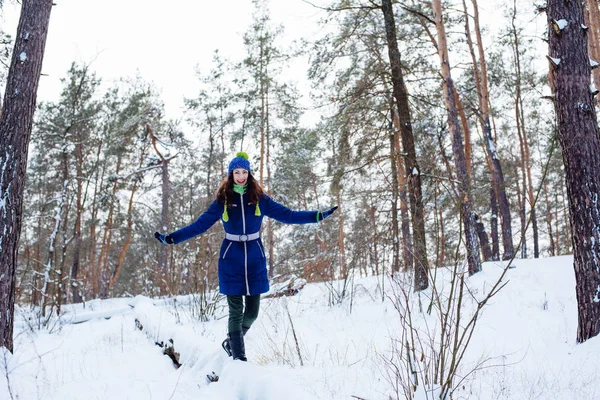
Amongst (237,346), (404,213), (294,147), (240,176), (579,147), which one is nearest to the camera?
(237,346)

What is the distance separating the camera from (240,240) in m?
3.30

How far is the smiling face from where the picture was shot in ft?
11.0

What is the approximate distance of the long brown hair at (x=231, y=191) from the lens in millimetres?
3371

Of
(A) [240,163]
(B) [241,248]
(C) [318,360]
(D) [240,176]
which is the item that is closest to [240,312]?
(B) [241,248]

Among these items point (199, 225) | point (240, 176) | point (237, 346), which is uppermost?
point (240, 176)

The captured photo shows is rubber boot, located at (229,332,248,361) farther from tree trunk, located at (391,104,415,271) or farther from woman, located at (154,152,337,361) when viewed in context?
tree trunk, located at (391,104,415,271)

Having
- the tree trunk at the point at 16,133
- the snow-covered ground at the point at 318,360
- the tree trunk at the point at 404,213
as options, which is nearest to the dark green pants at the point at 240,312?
the snow-covered ground at the point at 318,360

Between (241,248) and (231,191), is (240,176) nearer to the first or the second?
(231,191)

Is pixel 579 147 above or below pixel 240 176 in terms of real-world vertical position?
above

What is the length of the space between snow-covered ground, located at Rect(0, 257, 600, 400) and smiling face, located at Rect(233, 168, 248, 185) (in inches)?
51.0

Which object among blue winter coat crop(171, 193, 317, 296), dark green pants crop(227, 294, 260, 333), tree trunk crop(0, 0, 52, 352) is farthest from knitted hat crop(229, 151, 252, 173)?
tree trunk crop(0, 0, 52, 352)

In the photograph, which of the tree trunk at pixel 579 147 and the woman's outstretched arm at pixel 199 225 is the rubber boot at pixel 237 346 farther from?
the tree trunk at pixel 579 147

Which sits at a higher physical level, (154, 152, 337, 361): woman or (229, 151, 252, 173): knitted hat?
(229, 151, 252, 173): knitted hat

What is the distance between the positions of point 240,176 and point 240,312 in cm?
111
